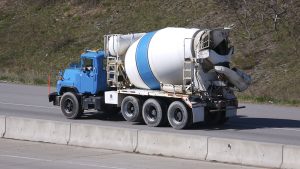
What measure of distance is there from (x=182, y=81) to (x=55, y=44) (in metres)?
29.6

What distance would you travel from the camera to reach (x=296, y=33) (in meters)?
41.8

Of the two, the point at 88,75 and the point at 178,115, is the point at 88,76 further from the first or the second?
the point at 178,115

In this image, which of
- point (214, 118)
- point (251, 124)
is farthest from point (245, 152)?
point (251, 124)

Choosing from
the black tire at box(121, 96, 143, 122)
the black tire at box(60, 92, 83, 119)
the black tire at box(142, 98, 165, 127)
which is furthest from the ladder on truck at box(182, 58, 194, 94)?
the black tire at box(60, 92, 83, 119)

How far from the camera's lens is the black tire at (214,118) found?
24.1 m

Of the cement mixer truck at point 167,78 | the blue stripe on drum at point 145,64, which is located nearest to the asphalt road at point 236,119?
the cement mixer truck at point 167,78

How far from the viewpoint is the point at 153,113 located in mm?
23844

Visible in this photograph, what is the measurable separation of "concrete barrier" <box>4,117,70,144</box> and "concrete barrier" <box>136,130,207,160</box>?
2.43 m

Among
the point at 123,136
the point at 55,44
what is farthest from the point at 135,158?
the point at 55,44

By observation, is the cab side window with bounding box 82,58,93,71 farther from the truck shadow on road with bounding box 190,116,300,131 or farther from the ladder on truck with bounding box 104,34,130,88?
the truck shadow on road with bounding box 190,116,300,131

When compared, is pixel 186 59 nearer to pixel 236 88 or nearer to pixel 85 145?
pixel 236 88

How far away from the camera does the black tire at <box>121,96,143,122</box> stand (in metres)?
24.0

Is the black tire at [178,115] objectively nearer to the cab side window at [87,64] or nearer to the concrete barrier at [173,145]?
the cab side window at [87,64]

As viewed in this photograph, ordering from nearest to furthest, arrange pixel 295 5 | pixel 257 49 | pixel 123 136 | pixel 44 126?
pixel 123 136, pixel 44 126, pixel 257 49, pixel 295 5
